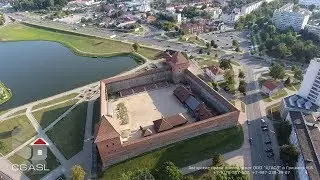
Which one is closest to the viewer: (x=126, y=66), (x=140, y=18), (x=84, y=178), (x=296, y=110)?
(x=84, y=178)

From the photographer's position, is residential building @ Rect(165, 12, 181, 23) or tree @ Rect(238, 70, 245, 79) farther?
residential building @ Rect(165, 12, 181, 23)

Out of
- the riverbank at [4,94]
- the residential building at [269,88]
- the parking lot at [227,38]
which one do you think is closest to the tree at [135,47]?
the parking lot at [227,38]

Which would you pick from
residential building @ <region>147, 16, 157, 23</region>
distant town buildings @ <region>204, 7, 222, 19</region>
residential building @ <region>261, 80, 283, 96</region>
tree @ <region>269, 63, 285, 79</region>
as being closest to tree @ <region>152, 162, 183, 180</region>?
residential building @ <region>261, 80, 283, 96</region>

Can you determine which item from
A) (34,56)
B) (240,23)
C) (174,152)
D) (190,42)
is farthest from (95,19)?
(174,152)

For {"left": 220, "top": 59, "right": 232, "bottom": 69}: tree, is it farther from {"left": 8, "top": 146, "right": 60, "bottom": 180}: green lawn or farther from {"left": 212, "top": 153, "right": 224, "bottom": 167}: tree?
Answer: {"left": 8, "top": 146, "right": 60, "bottom": 180}: green lawn

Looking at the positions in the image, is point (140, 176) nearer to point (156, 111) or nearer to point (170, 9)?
point (156, 111)

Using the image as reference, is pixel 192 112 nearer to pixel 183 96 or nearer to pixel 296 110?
pixel 183 96

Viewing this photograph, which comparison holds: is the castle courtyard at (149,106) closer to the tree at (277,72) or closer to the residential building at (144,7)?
the tree at (277,72)
